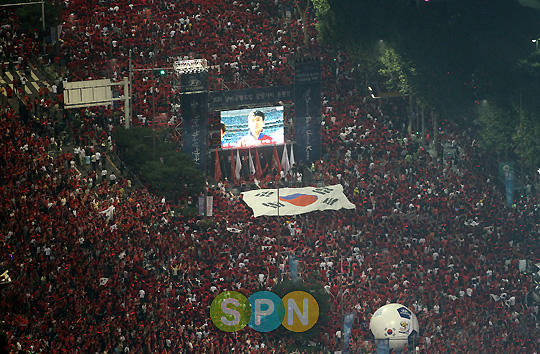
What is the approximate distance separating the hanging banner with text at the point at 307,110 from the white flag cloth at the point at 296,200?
198 inches

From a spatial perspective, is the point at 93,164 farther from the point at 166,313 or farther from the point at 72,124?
the point at 166,313

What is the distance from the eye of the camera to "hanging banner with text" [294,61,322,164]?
8975 cm

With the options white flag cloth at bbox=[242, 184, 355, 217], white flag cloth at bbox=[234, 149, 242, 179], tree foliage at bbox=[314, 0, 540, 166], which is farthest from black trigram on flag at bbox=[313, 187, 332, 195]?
tree foliage at bbox=[314, 0, 540, 166]

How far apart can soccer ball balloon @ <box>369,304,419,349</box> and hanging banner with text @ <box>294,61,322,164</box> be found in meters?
21.4

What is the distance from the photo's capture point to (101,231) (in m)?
74.2

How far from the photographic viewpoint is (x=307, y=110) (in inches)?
3548

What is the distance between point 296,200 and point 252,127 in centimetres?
826

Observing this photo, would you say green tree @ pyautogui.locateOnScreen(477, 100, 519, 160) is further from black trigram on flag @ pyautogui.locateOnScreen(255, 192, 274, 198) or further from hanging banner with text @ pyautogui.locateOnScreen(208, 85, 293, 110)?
black trigram on flag @ pyautogui.locateOnScreen(255, 192, 274, 198)

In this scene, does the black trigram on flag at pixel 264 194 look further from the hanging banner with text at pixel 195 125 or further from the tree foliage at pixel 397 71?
the tree foliage at pixel 397 71

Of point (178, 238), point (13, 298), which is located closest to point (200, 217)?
point (178, 238)

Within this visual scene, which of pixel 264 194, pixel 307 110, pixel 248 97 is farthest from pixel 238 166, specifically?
pixel 307 110

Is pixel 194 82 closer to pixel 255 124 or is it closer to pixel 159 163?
pixel 255 124

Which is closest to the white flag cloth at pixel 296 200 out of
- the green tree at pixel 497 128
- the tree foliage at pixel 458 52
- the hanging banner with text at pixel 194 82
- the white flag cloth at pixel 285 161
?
the white flag cloth at pixel 285 161

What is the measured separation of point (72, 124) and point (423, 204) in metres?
22.7
